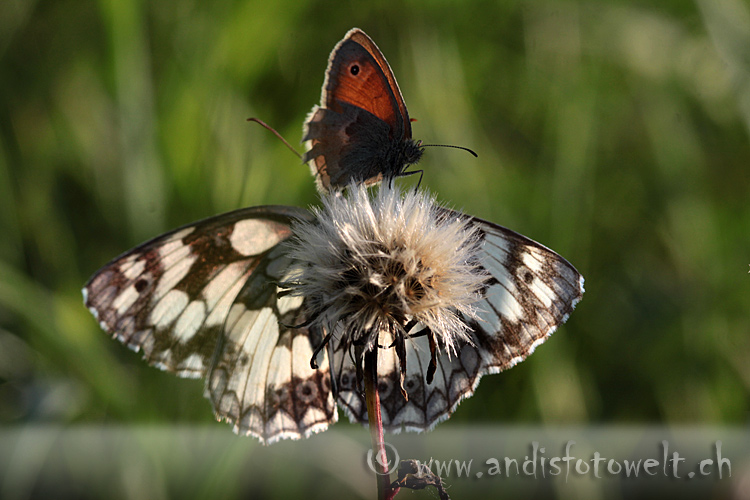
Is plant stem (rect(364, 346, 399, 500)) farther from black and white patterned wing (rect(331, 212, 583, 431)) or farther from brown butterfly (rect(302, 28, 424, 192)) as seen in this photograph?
brown butterfly (rect(302, 28, 424, 192))

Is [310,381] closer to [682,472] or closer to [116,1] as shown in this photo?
[682,472]

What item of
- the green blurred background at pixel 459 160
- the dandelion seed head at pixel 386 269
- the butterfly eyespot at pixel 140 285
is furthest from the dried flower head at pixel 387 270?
the green blurred background at pixel 459 160

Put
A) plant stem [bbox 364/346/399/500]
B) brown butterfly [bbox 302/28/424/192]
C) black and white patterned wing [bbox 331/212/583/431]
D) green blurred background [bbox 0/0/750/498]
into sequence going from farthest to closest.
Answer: green blurred background [bbox 0/0/750/498], brown butterfly [bbox 302/28/424/192], black and white patterned wing [bbox 331/212/583/431], plant stem [bbox 364/346/399/500]

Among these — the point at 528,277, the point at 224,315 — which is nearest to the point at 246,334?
the point at 224,315

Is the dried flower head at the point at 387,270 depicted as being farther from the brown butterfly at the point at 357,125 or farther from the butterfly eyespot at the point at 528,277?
the brown butterfly at the point at 357,125

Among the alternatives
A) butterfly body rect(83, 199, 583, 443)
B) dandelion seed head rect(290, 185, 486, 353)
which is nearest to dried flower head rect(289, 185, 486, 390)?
dandelion seed head rect(290, 185, 486, 353)
